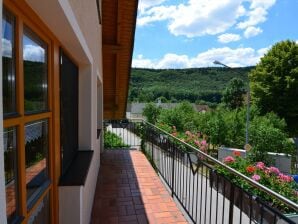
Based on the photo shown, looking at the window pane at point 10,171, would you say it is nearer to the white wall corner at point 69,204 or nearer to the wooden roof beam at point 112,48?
the white wall corner at point 69,204

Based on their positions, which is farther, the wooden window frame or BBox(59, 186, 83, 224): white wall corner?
BBox(59, 186, 83, 224): white wall corner

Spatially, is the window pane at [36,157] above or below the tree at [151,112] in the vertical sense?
Result: above

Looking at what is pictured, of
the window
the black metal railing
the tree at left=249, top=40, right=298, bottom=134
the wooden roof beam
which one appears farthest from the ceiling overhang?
the tree at left=249, top=40, right=298, bottom=134

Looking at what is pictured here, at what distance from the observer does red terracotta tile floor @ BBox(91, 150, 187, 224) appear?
3121 mm

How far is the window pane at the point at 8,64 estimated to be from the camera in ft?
3.34

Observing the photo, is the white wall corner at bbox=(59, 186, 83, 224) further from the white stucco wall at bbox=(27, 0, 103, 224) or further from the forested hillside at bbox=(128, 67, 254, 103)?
the forested hillside at bbox=(128, 67, 254, 103)

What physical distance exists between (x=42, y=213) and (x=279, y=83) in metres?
19.0

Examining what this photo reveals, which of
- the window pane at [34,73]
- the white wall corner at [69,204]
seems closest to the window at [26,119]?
the window pane at [34,73]

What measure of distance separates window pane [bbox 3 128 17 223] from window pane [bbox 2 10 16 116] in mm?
105

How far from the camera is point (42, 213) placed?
161cm

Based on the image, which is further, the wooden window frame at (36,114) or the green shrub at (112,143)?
the green shrub at (112,143)

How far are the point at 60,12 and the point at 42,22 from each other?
22 cm

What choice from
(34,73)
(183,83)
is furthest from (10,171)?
(183,83)

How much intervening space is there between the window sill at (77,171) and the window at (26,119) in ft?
0.92
